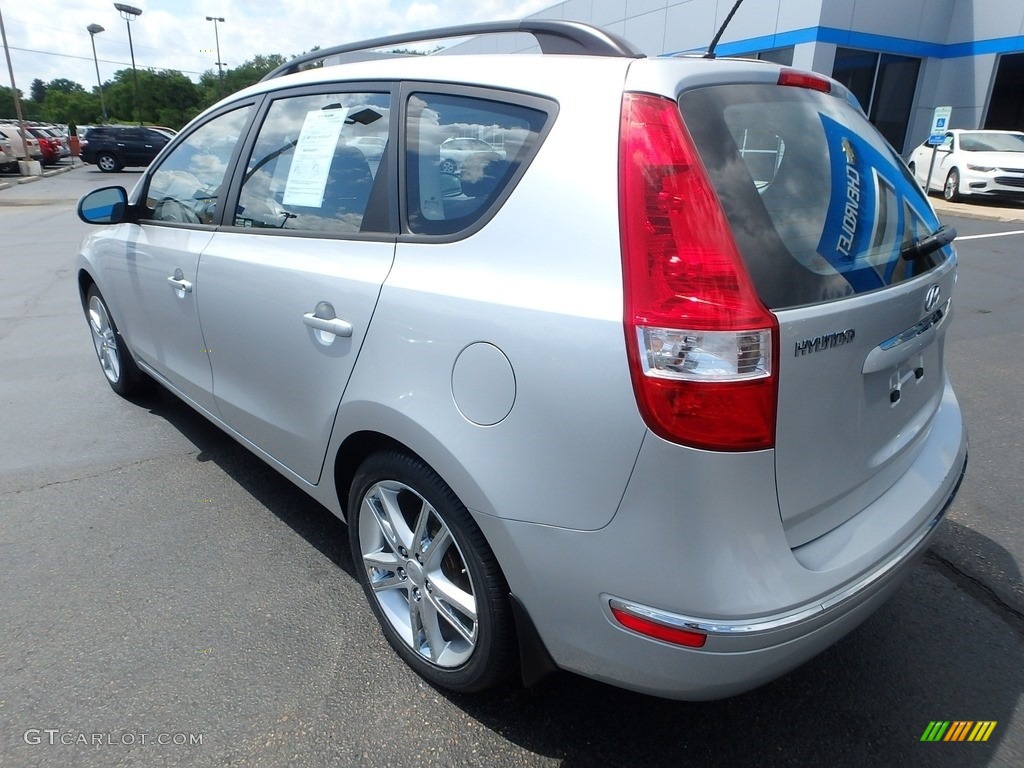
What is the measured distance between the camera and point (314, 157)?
8.25 ft

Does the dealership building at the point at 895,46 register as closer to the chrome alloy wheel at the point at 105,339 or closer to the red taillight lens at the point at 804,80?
the chrome alloy wheel at the point at 105,339

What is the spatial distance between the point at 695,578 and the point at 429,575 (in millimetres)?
885

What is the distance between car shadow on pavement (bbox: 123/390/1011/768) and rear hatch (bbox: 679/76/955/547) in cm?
71

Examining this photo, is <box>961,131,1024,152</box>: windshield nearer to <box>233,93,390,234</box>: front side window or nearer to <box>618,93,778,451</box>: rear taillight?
<box>233,93,390,234</box>: front side window

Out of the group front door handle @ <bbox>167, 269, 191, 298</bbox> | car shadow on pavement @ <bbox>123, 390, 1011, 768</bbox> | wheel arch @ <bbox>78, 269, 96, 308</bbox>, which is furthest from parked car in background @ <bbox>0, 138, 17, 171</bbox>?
car shadow on pavement @ <bbox>123, 390, 1011, 768</bbox>

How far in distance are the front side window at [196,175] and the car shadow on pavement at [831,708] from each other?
7.00 feet

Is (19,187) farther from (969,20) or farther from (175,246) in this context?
(969,20)

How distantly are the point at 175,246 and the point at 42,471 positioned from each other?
58.6 inches

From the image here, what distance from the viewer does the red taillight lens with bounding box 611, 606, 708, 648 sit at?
1.52m

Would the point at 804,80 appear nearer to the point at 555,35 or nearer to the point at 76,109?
the point at 555,35

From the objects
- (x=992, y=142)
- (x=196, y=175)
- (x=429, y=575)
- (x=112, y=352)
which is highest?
(x=992, y=142)

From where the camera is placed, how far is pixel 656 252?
1.50m

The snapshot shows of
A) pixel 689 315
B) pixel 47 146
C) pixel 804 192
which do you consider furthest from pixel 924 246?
pixel 47 146

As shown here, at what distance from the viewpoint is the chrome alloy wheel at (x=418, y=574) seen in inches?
79.7
